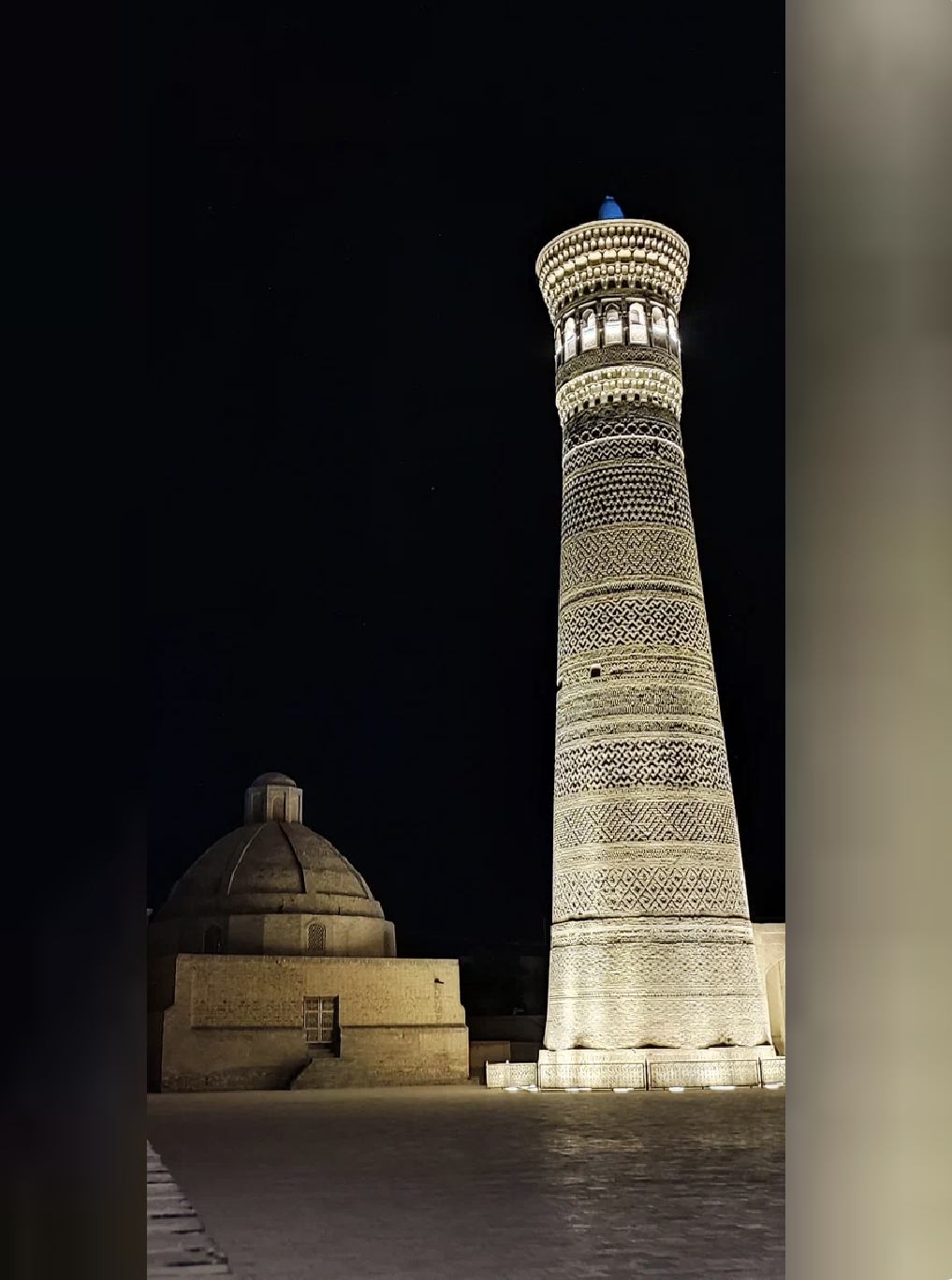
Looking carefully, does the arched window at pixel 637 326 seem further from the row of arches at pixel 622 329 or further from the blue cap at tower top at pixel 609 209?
the blue cap at tower top at pixel 609 209

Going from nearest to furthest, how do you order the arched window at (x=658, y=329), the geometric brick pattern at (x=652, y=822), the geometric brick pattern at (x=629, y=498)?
the geometric brick pattern at (x=652, y=822)
the geometric brick pattern at (x=629, y=498)
the arched window at (x=658, y=329)

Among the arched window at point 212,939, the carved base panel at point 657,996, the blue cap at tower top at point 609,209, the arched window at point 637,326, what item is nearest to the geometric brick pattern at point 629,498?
the arched window at point 637,326

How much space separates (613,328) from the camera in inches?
634

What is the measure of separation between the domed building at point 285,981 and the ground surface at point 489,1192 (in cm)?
620

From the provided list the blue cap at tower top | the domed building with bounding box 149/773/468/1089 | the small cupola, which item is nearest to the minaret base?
the domed building with bounding box 149/773/468/1089

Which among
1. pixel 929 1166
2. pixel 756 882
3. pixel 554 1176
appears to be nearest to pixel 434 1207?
pixel 554 1176

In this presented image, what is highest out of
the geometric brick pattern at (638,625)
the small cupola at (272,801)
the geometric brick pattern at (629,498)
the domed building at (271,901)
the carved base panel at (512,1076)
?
the geometric brick pattern at (629,498)

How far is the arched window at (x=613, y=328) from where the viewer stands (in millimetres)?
→ 16031

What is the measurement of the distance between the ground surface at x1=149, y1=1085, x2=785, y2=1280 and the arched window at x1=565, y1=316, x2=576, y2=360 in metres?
9.05

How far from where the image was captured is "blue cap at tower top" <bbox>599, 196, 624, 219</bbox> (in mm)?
16875

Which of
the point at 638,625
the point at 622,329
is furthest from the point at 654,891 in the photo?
the point at 622,329

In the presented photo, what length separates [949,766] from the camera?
154 cm

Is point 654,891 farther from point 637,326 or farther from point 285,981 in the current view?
point 637,326

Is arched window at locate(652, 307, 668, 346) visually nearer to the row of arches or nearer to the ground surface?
the row of arches
